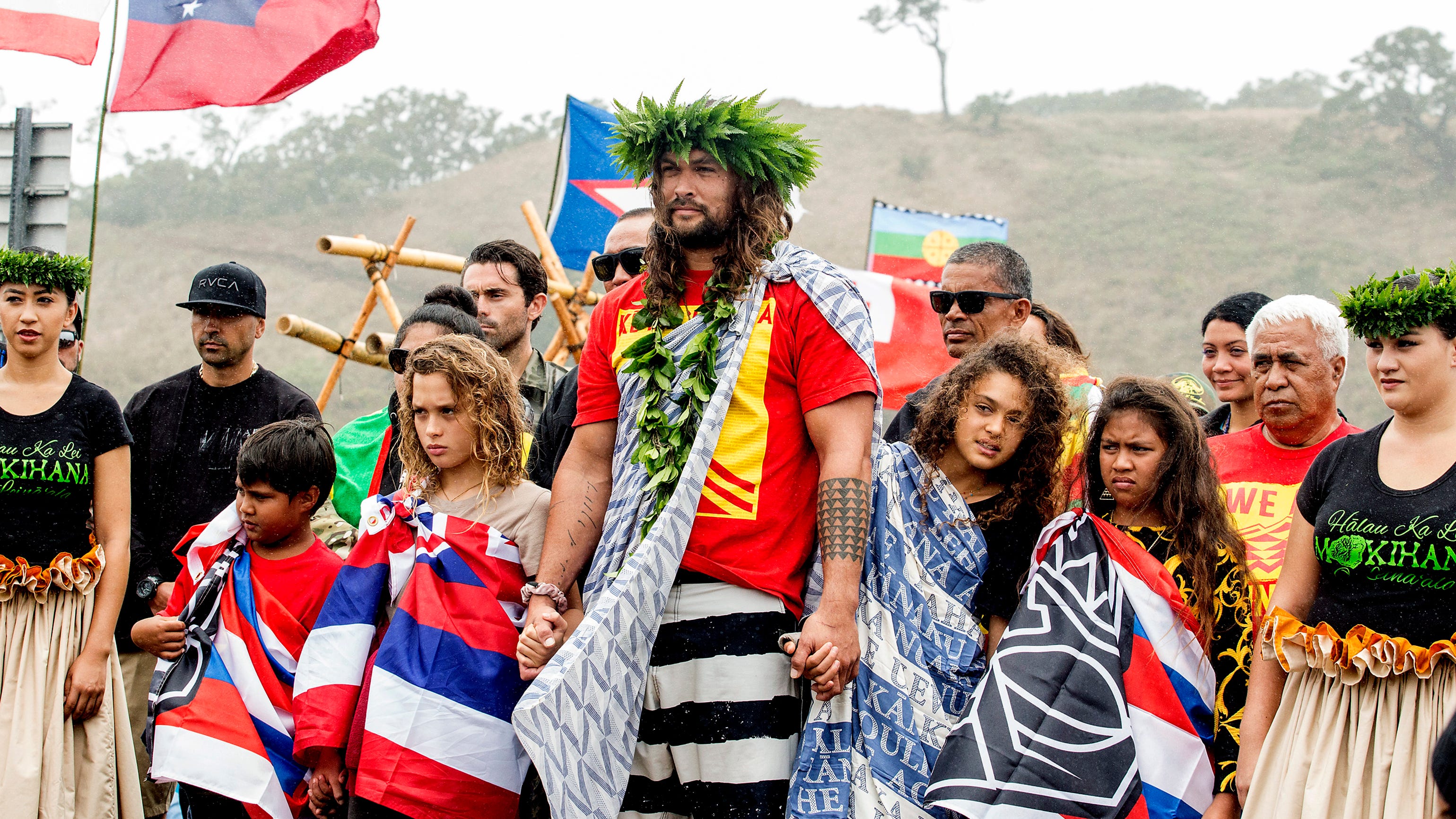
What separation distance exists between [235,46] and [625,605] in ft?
16.4

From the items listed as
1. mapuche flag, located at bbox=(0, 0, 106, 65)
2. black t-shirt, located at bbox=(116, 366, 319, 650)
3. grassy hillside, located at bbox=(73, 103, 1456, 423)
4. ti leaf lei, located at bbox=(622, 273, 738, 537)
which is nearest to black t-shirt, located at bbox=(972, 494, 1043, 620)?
ti leaf lei, located at bbox=(622, 273, 738, 537)

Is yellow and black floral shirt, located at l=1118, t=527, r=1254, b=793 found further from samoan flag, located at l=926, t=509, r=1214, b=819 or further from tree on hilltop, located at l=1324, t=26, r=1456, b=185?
tree on hilltop, located at l=1324, t=26, r=1456, b=185

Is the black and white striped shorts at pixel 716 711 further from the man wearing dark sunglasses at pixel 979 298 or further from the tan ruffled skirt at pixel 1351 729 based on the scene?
the man wearing dark sunglasses at pixel 979 298

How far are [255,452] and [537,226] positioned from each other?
5073 mm

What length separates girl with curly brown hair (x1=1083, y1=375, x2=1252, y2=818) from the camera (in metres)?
3.19

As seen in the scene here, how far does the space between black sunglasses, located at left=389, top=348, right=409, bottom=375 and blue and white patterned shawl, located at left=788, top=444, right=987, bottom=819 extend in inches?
78.4

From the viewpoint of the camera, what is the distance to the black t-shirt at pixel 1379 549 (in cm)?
273

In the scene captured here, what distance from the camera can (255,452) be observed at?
3.74m

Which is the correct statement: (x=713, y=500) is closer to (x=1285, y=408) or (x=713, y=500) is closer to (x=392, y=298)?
(x=1285, y=408)

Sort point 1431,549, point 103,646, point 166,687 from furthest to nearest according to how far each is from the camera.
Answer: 1. point 103,646
2. point 166,687
3. point 1431,549

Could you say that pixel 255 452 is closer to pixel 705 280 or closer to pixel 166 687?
pixel 166 687

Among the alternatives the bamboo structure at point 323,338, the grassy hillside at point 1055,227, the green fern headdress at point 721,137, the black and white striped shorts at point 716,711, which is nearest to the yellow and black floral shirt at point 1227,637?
the black and white striped shorts at point 716,711

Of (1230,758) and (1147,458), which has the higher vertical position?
(1147,458)

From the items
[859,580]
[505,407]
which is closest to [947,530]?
[859,580]
